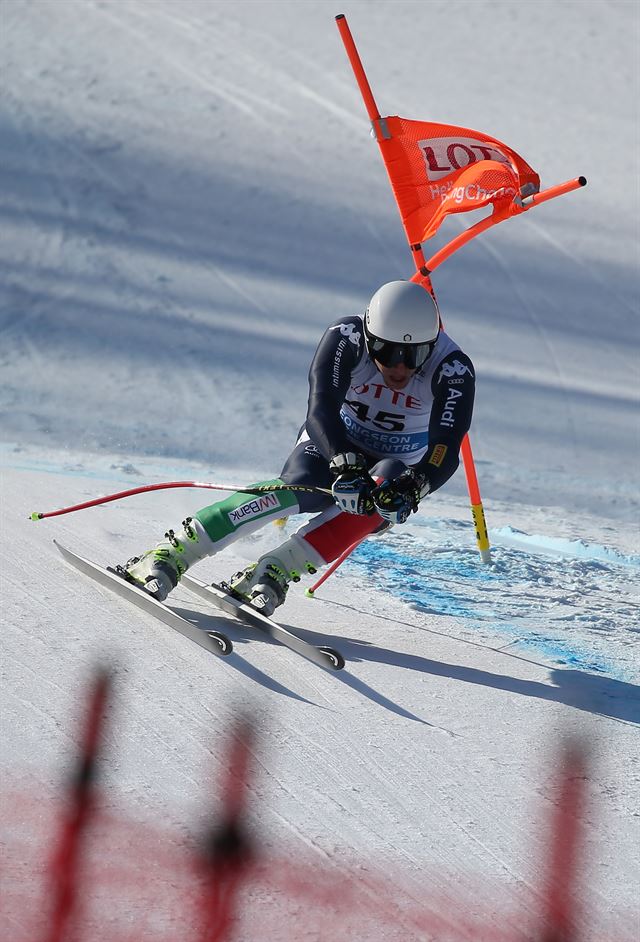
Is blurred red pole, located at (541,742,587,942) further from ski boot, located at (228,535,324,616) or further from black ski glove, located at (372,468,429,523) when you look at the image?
ski boot, located at (228,535,324,616)

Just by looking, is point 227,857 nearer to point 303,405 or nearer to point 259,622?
point 259,622

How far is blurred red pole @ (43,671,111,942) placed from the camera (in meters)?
2.76

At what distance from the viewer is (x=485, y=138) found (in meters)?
6.00

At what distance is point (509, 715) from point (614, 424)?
5806mm

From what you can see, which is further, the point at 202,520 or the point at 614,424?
the point at 614,424

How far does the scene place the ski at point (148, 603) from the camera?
14.1ft

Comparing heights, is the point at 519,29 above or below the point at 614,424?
above

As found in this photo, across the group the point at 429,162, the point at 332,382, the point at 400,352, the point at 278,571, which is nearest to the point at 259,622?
the point at 278,571

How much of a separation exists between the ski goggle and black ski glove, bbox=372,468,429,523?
485mm

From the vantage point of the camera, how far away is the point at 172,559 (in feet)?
15.3

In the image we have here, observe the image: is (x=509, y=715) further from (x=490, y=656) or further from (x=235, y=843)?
(x=235, y=843)

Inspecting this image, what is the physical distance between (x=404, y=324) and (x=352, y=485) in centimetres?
68

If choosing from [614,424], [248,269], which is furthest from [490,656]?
[248,269]

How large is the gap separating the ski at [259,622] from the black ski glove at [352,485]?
522 millimetres
